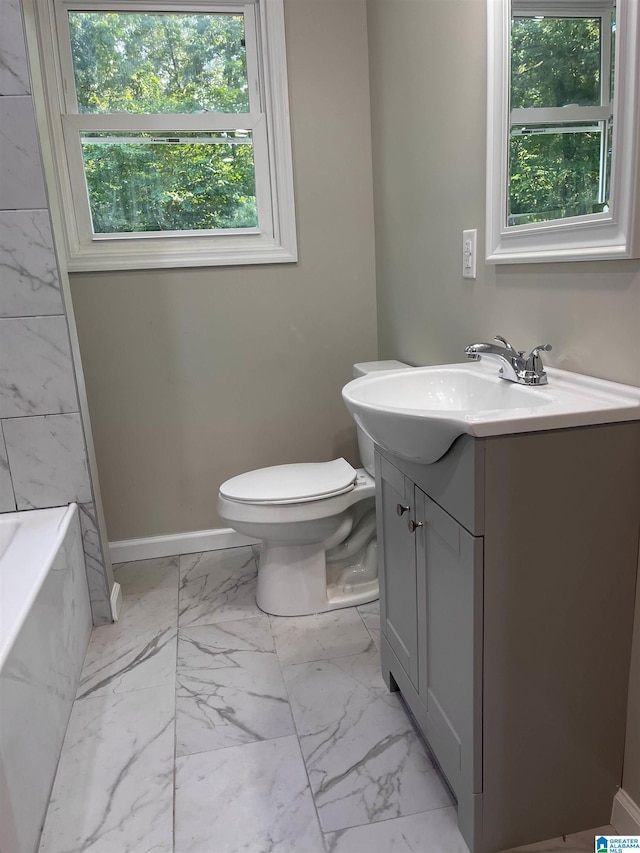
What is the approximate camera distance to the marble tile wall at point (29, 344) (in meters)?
1.84

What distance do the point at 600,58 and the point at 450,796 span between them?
1559 mm

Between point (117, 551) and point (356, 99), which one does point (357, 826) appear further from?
point (356, 99)

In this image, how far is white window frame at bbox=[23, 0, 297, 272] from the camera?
2320mm

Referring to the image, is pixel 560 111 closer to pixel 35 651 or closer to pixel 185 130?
pixel 185 130

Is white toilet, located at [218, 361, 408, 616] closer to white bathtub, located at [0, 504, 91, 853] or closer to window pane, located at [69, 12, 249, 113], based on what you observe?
white bathtub, located at [0, 504, 91, 853]

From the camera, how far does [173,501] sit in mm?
2709

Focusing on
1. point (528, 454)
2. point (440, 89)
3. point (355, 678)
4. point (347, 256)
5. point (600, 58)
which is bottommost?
point (355, 678)

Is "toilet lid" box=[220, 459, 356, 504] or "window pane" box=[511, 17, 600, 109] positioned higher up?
"window pane" box=[511, 17, 600, 109]

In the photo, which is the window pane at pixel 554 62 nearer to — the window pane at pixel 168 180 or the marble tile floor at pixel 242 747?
the window pane at pixel 168 180

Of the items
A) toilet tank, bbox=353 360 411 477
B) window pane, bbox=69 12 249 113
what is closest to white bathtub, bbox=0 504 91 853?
toilet tank, bbox=353 360 411 477

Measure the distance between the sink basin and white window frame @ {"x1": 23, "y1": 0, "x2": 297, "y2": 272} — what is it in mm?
1189

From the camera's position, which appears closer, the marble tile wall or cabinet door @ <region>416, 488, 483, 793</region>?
cabinet door @ <region>416, 488, 483, 793</region>

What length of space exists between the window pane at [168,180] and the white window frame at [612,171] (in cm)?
124

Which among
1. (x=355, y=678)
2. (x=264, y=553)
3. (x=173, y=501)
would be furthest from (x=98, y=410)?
(x=355, y=678)
